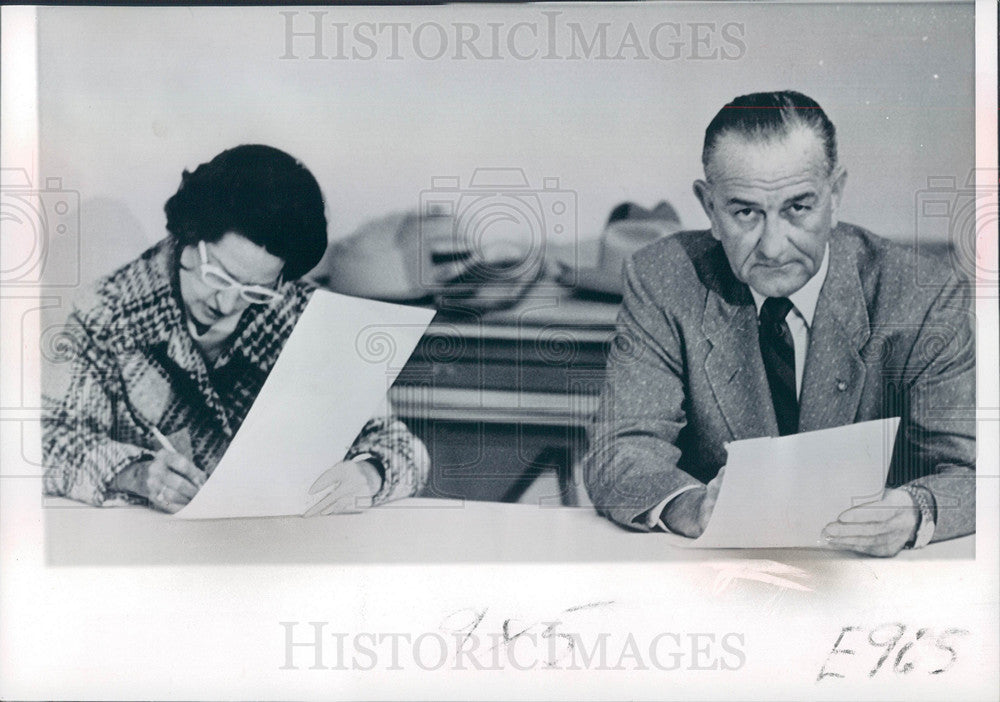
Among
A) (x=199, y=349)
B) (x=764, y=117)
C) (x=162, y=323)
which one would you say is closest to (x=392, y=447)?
(x=199, y=349)

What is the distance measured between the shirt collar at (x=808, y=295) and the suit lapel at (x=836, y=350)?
0.01m

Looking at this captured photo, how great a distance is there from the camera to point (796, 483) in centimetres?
306

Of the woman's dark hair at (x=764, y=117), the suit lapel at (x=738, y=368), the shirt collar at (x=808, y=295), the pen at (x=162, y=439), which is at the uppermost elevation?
the woman's dark hair at (x=764, y=117)

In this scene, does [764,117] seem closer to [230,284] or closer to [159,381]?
[230,284]

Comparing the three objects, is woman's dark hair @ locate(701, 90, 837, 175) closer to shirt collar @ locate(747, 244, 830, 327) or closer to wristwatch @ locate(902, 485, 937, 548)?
shirt collar @ locate(747, 244, 830, 327)

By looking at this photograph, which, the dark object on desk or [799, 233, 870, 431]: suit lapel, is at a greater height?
the dark object on desk

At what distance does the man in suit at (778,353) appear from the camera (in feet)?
10.0

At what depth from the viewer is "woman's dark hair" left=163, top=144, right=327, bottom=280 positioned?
3.04 metres

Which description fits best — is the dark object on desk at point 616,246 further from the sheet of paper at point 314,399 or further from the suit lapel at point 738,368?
the sheet of paper at point 314,399

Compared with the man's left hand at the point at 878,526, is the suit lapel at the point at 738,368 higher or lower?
higher

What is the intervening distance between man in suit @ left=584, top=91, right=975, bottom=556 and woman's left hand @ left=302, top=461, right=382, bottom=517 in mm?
623

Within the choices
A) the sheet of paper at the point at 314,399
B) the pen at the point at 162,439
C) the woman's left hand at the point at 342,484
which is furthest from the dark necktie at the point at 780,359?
the pen at the point at 162,439

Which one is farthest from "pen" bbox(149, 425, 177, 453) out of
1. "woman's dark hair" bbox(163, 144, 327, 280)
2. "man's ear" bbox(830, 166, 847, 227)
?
"man's ear" bbox(830, 166, 847, 227)

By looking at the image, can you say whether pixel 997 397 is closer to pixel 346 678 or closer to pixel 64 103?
pixel 346 678
